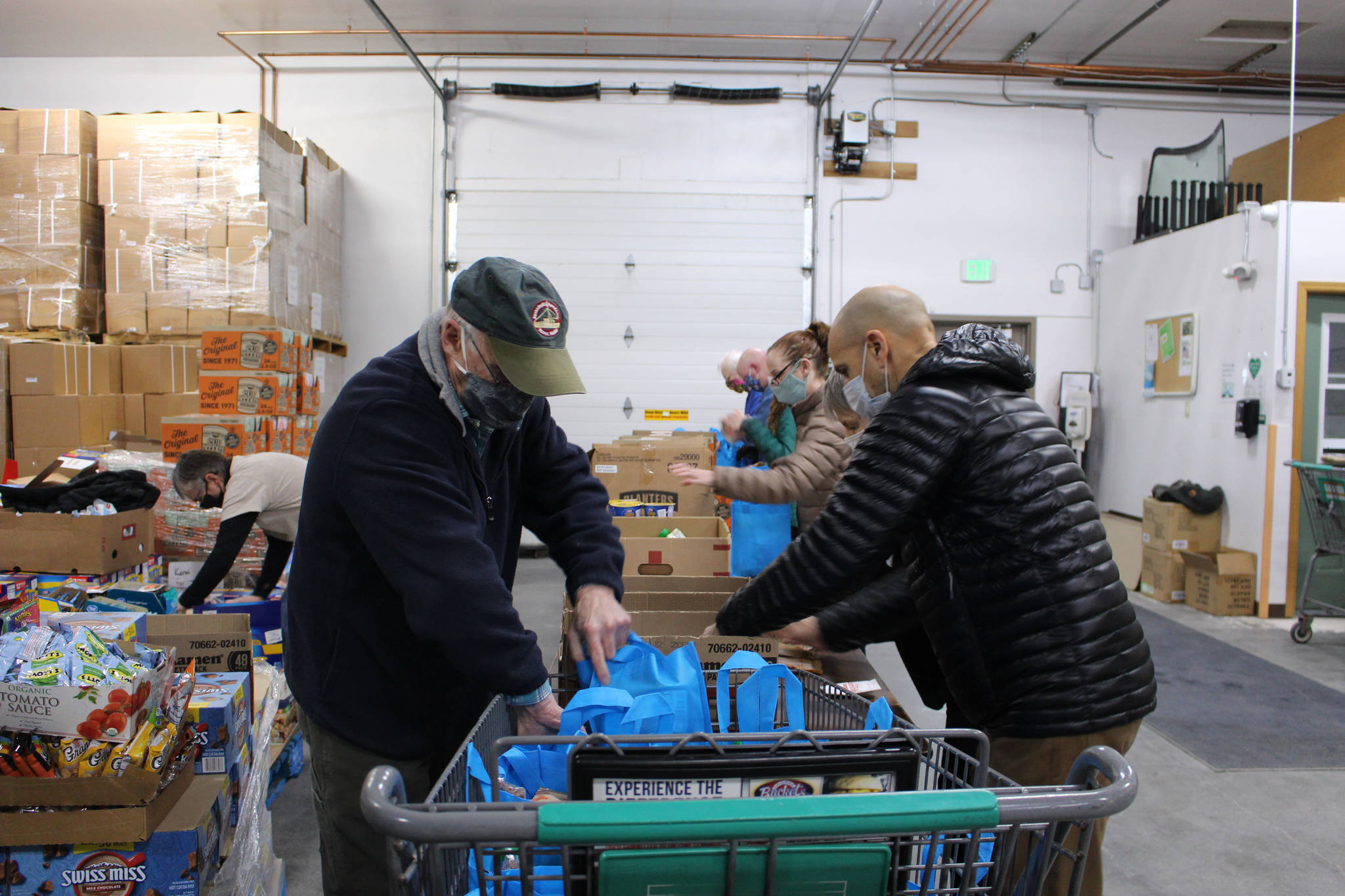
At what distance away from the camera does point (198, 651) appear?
1.94 m

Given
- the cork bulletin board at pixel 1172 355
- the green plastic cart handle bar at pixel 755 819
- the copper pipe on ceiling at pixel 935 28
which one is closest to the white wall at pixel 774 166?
the copper pipe on ceiling at pixel 935 28

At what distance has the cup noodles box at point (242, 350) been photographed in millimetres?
4688

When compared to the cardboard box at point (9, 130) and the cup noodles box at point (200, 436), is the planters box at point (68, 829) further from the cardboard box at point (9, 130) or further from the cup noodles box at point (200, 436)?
the cardboard box at point (9, 130)

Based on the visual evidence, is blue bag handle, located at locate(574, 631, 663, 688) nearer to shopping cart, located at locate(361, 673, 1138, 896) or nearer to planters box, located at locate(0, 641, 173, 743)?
shopping cart, located at locate(361, 673, 1138, 896)

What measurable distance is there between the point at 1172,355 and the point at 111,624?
22.6 ft

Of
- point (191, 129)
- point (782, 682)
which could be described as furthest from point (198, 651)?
point (191, 129)

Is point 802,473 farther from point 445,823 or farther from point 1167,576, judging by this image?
point 1167,576

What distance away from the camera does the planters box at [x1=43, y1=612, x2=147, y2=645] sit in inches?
63.0

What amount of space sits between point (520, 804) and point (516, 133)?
7.34 m

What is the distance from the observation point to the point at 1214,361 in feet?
19.1

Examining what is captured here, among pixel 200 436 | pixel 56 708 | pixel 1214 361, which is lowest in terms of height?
pixel 56 708

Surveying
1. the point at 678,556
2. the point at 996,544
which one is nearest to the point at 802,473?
the point at 678,556

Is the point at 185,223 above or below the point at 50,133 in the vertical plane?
below

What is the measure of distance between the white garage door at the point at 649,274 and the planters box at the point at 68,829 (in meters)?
5.84
